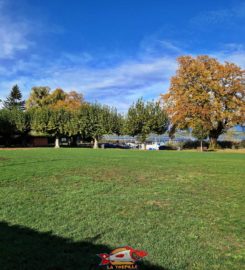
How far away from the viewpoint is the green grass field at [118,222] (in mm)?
4275

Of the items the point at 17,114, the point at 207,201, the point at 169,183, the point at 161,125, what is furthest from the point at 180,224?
the point at 17,114

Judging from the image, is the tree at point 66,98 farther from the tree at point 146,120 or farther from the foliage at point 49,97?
the tree at point 146,120

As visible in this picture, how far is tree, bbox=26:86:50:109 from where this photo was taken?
214 ft

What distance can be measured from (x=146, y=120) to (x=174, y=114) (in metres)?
6.29

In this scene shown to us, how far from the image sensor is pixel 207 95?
42500mm

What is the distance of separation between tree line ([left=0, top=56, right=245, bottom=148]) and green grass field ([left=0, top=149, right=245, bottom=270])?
33518 mm

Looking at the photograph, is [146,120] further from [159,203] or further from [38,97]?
[159,203]

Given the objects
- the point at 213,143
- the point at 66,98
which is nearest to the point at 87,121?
the point at 66,98

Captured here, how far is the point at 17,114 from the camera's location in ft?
165

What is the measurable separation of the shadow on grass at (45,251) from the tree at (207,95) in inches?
1531

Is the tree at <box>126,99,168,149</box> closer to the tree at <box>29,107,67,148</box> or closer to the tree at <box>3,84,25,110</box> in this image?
the tree at <box>29,107,67,148</box>

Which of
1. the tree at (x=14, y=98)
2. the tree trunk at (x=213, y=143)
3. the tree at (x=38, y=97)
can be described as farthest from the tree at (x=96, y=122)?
the tree at (x=14, y=98)

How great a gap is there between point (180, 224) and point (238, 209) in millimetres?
2038

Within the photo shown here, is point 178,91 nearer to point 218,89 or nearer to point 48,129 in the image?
point 218,89
